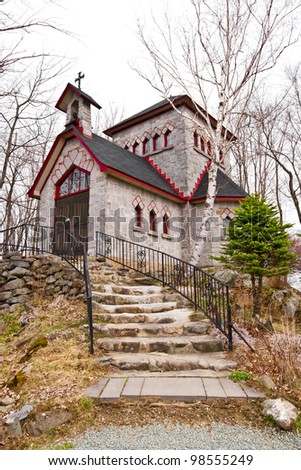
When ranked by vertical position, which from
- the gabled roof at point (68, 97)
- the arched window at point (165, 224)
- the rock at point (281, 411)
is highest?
the gabled roof at point (68, 97)

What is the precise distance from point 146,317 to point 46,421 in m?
3.20

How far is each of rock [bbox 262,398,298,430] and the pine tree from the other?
13.9 feet

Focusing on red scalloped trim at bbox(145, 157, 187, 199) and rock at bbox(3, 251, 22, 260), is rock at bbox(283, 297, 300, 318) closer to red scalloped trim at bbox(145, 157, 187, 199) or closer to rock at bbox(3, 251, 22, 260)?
red scalloped trim at bbox(145, 157, 187, 199)

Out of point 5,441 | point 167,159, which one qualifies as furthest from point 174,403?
Result: point 167,159

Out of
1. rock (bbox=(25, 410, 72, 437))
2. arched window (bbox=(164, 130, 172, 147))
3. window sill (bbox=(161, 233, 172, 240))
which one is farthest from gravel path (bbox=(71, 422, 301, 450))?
arched window (bbox=(164, 130, 172, 147))

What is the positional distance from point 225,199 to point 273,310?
23.2ft

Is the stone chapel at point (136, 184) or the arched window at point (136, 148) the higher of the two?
the arched window at point (136, 148)

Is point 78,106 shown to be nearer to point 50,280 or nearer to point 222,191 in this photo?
point 222,191

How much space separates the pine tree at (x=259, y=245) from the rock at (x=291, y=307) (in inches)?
41.4

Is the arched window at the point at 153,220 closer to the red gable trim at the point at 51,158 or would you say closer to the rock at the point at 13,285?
the red gable trim at the point at 51,158

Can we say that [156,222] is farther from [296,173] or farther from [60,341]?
[296,173]

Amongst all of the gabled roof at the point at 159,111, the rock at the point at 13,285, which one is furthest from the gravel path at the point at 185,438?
the gabled roof at the point at 159,111

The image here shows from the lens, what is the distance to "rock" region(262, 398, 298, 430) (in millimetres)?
2961

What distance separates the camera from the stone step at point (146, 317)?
5911mm
